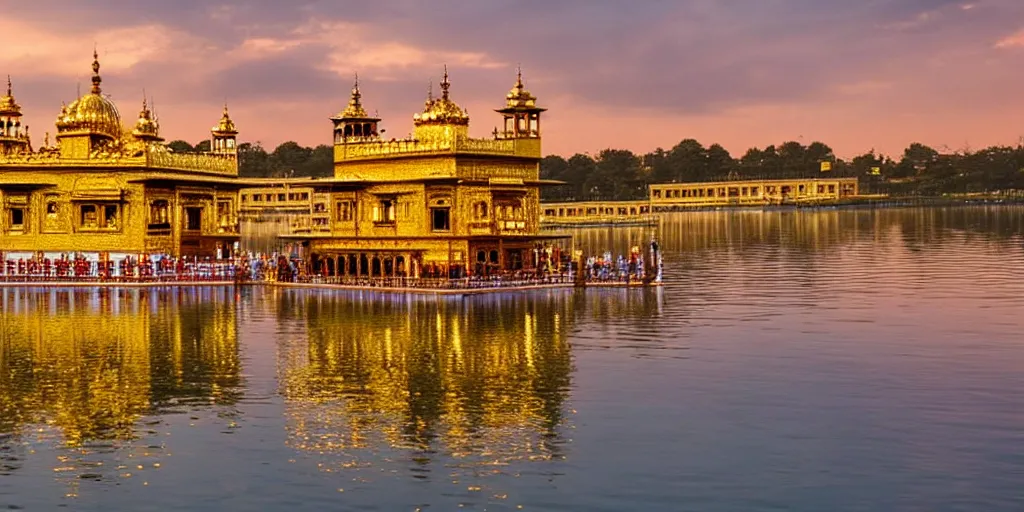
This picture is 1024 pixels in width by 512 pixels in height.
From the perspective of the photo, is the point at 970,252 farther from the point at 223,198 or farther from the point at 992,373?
the point at 992,373

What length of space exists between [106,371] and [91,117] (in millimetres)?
43202

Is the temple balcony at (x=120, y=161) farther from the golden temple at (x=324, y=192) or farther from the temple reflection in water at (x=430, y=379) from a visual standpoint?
the temple reflection in water at (x=430, y=379)

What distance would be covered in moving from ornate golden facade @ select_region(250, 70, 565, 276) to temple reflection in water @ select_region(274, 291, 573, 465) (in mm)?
9155

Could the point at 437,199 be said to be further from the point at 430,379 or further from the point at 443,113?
the point at 430,379

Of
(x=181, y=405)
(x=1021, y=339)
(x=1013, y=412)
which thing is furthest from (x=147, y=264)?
(x=1013, y=412)

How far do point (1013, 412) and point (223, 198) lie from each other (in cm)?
5694

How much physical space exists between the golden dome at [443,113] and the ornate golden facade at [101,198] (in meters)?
16.1

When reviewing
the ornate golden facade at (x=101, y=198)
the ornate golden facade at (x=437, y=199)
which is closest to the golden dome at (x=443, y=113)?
the ornate golden facade at (x=437, y=199)

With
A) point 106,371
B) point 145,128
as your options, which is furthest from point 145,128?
point 106,371

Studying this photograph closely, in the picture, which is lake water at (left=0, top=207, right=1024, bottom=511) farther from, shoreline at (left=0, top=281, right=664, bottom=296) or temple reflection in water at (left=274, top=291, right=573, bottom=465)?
shoreline at (left=0, top=281, right=664, bottom=296)

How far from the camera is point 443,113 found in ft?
219

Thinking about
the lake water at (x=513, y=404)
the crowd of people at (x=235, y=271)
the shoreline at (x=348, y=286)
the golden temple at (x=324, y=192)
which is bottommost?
the lake water at (x=513, y=404)

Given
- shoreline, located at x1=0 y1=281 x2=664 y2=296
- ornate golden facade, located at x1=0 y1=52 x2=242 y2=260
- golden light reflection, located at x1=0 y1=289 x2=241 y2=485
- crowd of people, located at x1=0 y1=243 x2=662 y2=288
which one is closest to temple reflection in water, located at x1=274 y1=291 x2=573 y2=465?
golden light reflection, located at x1=0 y1=289 x2=241 y2=485

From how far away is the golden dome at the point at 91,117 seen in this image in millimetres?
76938
